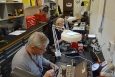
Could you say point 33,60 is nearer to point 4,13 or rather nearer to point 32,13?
point 4,13

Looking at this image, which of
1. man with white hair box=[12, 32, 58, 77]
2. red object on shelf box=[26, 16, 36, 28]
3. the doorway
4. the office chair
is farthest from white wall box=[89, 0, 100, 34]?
the doorway

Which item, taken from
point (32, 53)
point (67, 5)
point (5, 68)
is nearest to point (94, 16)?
point (32, 53)

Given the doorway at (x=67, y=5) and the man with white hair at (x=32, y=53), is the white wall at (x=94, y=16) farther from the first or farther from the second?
the doorway at (x=67, y=5)

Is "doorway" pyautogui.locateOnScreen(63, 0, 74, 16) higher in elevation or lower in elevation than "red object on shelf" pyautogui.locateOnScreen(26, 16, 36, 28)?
higher

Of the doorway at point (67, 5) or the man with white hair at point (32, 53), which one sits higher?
the doorway at point (67, 5)

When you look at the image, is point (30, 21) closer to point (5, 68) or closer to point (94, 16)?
point (94, 16)

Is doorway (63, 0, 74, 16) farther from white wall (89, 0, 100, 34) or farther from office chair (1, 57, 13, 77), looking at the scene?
office chair (1, 57, 13, 77)

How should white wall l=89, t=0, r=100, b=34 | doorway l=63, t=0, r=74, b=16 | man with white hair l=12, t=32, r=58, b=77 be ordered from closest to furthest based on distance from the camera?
man with white hair l=12, t=32, r=58, b=77 → white wall l=89, t=0, r=100, b=34 → doorway l=63, t=0, r=74, b=16

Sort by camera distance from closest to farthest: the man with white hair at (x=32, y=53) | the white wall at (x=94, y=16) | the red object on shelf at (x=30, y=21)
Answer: the man with white hair at (x=32, y=53) → the white wall at (x=94, y=16) → the red object on shelf at (x=30, y=21)

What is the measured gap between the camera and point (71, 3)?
6.58 metres

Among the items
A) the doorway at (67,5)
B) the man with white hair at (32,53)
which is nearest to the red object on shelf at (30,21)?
the man with white hair at (32,53)

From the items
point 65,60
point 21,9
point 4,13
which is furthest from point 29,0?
point 65,60

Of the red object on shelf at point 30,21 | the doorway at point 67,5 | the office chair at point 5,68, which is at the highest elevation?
the doorway at point 67,5

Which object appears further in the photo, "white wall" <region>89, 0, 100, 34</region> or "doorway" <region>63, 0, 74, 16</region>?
"doorway" <region>63, 0, 74, 16</region>
